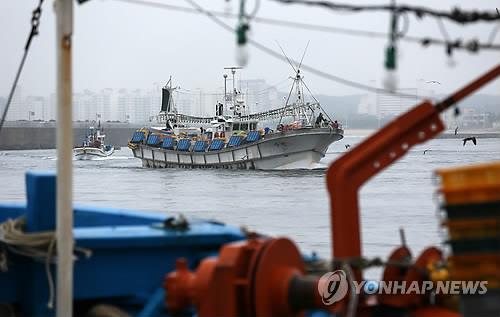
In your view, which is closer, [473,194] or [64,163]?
[473,194]

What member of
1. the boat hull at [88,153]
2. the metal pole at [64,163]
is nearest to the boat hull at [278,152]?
the boat hull at [88,153]

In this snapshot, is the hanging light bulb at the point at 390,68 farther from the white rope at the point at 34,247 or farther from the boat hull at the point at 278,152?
the boat hull at the point at 278,152

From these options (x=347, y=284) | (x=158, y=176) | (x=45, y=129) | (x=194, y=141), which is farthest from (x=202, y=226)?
(x=45, y=129)

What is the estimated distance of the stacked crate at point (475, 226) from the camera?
3812 mm

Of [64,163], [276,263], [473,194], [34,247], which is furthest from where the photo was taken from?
[34,247]

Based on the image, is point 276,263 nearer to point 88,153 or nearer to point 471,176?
point 471,176

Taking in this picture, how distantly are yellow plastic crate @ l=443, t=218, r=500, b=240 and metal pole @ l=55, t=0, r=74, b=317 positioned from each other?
214 centimetres

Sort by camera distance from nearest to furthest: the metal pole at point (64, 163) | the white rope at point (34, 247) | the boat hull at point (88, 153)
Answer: the metal pole at point (64, 163)
the white rope at point (34, 247)
the boat hull at point (88, 153)

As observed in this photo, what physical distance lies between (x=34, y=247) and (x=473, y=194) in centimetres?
266

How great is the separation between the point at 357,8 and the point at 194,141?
195 feet

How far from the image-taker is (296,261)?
4.46 meters

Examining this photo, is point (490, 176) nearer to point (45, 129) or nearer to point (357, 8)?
point (357, 8)

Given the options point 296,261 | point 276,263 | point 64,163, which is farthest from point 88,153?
point 276,263

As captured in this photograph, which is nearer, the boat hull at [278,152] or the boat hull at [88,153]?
the boat hull at [278,152]
